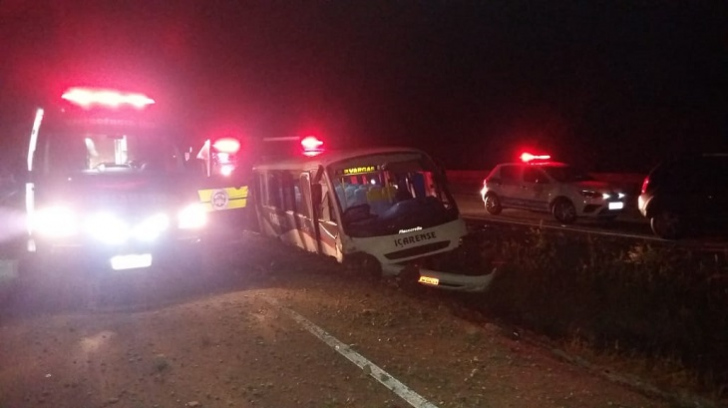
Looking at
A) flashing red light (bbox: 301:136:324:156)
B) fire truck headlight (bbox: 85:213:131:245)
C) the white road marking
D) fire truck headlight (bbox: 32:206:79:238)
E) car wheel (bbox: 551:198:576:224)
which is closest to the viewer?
the white road marking

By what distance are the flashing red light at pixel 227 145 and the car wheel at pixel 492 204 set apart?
9008 millimetres

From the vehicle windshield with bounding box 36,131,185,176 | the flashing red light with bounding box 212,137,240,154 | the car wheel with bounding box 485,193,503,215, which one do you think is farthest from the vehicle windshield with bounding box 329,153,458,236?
the car wheel with bounding box 485,193,503,215

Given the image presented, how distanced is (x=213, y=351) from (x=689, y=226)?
35.6 feet

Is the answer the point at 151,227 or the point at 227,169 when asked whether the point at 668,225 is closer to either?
the point at 227,169

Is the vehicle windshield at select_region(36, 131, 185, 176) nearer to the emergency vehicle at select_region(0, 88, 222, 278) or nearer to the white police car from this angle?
the emergency vehicle at select_region(0, 88, 222, 278)

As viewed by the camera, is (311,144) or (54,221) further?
(311,144)

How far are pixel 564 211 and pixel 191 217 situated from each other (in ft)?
35.2

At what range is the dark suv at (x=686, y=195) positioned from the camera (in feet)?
45.2

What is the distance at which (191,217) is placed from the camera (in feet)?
32.7

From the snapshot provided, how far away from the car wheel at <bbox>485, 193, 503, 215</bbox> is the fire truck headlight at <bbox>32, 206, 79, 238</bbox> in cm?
1344

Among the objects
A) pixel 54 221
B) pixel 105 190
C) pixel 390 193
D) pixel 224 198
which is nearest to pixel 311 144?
pixel 224 198

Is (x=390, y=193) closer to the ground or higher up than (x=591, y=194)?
higher up

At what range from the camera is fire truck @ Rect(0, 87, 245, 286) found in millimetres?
→ 9281

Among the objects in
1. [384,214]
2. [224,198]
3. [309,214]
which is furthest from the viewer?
[224,198]
